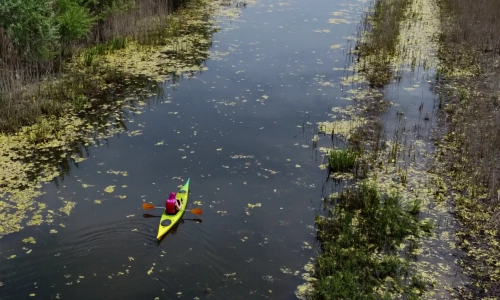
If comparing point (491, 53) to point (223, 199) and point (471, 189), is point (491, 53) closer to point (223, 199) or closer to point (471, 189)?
point (471, 189)

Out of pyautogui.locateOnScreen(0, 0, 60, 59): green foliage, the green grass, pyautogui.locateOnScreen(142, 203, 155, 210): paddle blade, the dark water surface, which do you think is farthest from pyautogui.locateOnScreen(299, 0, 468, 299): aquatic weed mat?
pyautogui.locateOnScreen(0, 0, 60, 59): green foliage

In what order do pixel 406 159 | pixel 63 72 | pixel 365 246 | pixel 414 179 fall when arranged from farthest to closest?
pixel 63 72 → pixel 406 159 → pixel 414 179 → pixel 365 246

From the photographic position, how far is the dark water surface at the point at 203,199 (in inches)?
177

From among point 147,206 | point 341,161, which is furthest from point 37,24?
point 341,161

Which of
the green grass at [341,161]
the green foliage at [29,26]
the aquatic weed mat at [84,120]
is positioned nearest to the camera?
the aquatic weed mat at [84,120]

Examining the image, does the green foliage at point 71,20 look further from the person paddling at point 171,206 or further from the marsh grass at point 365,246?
the marsh grass at point 365,246

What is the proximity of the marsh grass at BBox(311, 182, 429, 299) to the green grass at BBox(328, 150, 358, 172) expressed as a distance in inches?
15.7

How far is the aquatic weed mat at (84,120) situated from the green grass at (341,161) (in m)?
2.87

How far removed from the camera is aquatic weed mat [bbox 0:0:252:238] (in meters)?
5.59

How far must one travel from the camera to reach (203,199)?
5.71m

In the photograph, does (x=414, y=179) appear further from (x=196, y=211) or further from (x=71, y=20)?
(x=71, y=20)

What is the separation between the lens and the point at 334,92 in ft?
28.5

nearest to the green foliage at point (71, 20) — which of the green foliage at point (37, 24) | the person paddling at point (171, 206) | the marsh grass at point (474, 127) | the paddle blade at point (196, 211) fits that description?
the green foliage at point (37, 24)

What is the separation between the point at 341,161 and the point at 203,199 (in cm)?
181
